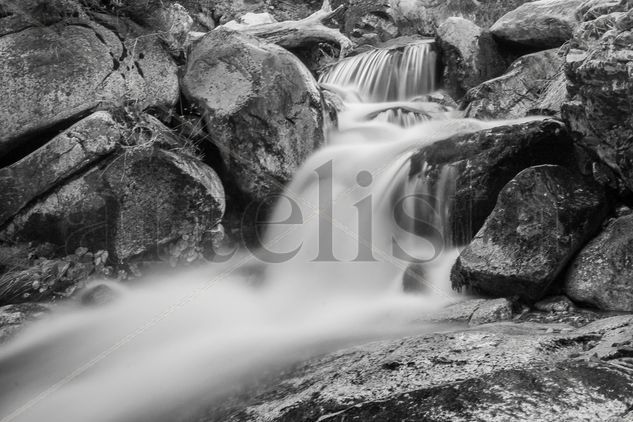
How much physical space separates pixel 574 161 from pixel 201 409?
14.1ft

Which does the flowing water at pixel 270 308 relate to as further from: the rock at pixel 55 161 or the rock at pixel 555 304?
the rock at pixel 55 161

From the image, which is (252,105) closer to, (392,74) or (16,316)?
(16,316)

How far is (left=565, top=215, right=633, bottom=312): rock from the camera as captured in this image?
3808mm

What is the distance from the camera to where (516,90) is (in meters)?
7.59

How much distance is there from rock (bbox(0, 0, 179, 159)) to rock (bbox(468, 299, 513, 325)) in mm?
4496

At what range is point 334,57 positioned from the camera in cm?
1170

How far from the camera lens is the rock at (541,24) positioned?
7.99 metres

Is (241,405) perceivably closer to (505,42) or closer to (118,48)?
(118,48)

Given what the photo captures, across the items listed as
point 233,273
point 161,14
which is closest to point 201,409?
point 233,273

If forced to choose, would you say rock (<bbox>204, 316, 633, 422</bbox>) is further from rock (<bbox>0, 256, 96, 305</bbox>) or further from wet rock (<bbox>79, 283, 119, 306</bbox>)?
rock (<bbox>0, 256, 96, 305</bbox>)

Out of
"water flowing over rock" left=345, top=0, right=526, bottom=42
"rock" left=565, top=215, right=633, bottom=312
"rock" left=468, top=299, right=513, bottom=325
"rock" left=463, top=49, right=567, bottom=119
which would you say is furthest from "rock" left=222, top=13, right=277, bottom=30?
"rock" left=468, top=299, right=513, bottom=325

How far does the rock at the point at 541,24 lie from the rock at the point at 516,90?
0.46m

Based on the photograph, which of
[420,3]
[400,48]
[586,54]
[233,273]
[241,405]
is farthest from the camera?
[420,3]

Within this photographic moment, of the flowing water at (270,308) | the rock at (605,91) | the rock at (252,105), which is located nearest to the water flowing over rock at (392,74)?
the flowing water at (270,308)
